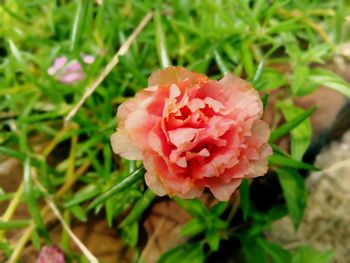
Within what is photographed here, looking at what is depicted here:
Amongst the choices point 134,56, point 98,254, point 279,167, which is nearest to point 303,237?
point 279,167

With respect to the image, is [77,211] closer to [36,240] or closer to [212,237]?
[36,240]

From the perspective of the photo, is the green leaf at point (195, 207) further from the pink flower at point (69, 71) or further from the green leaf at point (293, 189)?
the pink flower at point (69, 71)

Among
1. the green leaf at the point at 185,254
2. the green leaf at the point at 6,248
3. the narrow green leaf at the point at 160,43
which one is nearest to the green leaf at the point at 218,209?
the green leaf at the point at 185,254

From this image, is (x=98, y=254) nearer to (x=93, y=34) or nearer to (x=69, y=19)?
(x=93, y=34)

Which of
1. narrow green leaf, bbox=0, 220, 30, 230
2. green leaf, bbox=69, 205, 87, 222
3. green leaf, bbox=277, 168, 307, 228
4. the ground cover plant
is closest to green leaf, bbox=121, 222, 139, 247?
the ground cover plant

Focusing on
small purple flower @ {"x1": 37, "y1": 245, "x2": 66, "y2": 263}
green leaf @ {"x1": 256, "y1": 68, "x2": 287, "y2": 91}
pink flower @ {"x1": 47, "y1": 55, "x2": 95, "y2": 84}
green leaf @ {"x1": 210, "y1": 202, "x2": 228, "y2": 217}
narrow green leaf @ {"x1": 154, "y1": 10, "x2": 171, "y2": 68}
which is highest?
narrow green leaf @ {"x1": 154, "y1": 10, "x2": 171, "y2": 68}

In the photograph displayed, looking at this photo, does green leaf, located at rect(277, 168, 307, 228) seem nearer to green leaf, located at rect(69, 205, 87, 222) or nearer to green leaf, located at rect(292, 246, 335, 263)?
green leaf, located at rect(292, 246, 335, 263)
